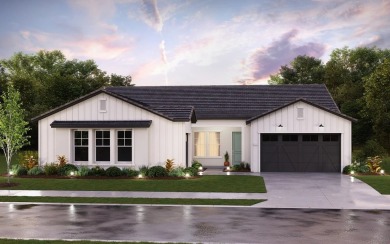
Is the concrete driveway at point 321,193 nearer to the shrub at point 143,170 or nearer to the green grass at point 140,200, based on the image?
the green grass at point 140,200

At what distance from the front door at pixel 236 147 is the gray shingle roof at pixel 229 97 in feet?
4.71

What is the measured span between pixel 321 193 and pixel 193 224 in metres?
8.50

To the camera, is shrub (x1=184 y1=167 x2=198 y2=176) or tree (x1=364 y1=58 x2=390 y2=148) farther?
tree (x1=364 y1=58 x2=390 y2=148)

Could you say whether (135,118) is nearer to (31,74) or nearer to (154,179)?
(154,179)

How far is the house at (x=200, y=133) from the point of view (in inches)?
1077

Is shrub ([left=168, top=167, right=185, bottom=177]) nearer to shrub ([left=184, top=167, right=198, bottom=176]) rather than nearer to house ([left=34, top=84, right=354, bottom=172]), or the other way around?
shrub ([left=184, top=167, right=198, bottom=176])

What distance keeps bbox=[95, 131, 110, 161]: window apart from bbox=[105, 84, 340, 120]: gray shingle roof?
663 cm

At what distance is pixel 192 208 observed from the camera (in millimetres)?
16406

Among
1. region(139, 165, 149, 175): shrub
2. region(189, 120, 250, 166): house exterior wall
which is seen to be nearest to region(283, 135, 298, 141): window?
region(189, 120, 250, 166): house exterior wall

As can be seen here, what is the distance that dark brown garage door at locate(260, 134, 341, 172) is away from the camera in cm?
2994

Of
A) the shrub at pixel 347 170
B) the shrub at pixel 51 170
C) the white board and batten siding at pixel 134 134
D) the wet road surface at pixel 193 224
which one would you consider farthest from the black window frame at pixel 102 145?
the shrub at pixel 347 170

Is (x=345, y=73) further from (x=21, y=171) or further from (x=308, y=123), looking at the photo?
(x=21, y=171)

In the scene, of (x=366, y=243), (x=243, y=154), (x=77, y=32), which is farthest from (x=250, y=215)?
(x=77, y=32)

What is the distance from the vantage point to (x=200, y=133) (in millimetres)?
A: 34094
